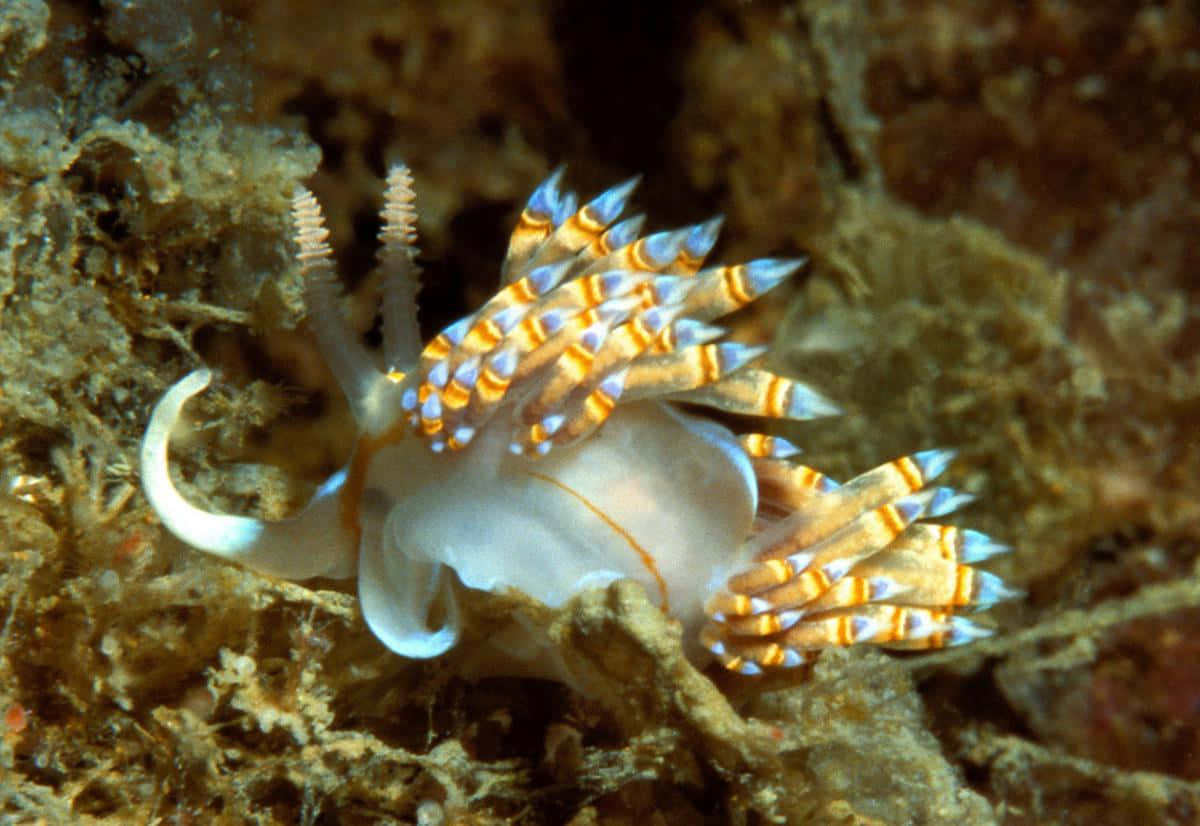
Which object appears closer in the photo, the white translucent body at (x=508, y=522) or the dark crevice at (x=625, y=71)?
the white translucent body at (x=508, y=522)

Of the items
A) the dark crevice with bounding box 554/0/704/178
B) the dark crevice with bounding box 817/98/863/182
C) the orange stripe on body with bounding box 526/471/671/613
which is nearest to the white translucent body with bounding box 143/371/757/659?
the orange stripe on body with bounding box 526/471/671/613

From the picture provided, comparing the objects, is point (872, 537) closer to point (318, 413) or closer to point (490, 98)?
point (318, 413)

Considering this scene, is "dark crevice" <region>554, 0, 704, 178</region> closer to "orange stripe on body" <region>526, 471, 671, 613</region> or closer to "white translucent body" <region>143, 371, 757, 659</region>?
"white translucent body" <region>143, 371, 757, 659</region>

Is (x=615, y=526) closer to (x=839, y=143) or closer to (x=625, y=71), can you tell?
(x=625, y=71)

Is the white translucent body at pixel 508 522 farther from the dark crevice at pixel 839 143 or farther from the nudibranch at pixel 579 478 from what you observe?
the dark crevice at pixel 839 143

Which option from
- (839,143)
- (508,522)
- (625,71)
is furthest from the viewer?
(839,143)

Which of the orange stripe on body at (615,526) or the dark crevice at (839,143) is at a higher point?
the dark crevice at (839,143)

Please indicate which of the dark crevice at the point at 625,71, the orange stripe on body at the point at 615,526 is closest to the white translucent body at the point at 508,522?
the orange stripe on body at the point at 615,526

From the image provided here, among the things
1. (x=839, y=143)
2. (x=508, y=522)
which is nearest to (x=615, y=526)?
(x=508, y=522)
